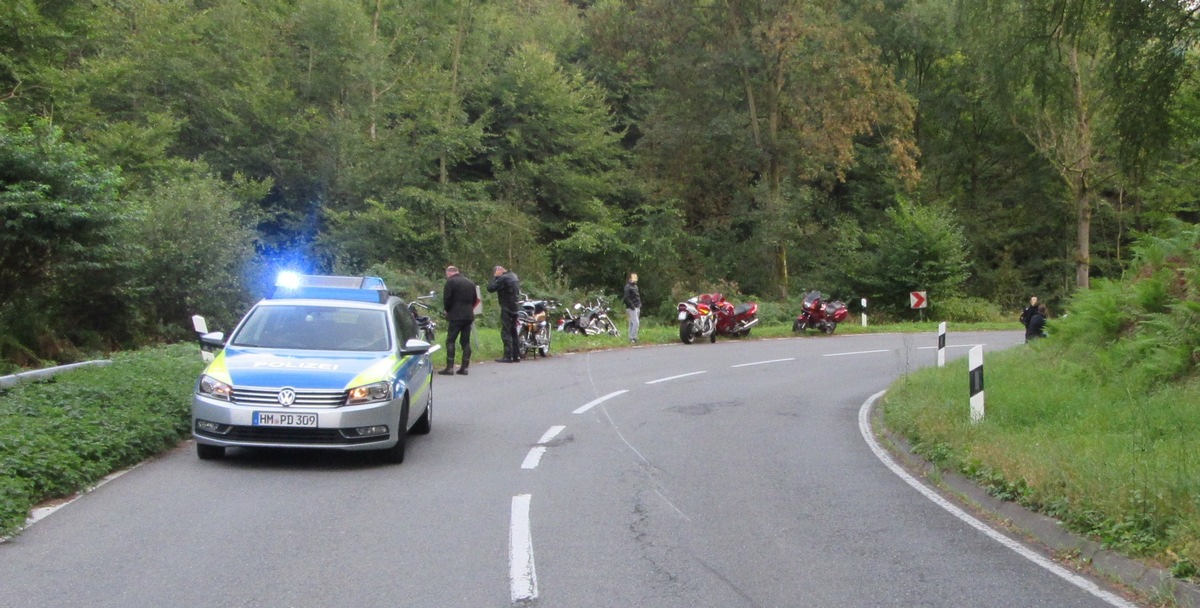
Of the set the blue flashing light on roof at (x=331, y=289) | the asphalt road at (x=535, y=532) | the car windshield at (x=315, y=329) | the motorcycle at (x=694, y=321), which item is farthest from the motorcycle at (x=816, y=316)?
the car windshield at (x=315, y=329)

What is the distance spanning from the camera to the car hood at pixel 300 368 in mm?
9555

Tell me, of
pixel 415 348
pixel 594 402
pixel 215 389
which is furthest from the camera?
pixel 594 402

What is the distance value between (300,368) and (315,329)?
4.39 feet

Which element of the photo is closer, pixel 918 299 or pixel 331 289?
pixel 331 289

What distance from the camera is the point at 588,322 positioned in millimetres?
28859

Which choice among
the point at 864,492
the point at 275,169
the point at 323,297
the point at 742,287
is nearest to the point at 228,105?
the point at 275,169

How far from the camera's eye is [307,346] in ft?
35.4

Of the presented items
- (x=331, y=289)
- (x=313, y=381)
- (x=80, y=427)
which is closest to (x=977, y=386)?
(x=313, y=381)

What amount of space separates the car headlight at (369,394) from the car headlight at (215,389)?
1034 millimetres

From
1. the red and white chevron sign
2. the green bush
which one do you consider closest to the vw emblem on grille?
the red and white chevron sign

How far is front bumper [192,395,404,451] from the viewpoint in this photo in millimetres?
9375

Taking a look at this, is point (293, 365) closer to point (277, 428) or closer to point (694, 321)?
point (277, 428)

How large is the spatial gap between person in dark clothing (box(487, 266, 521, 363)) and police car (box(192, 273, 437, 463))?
A: 894 centimetres

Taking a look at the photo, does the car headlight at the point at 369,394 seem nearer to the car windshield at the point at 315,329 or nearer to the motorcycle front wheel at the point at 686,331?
the car windshield at the point at 315,329
